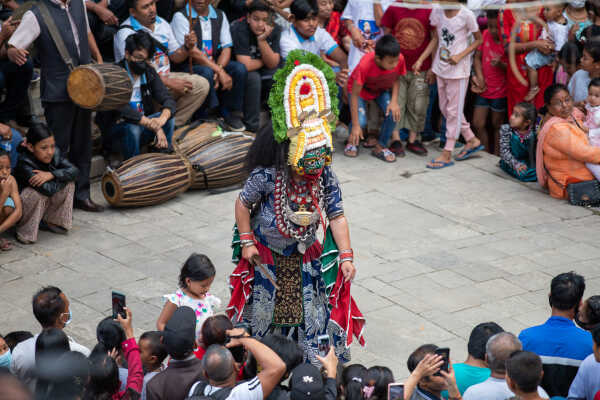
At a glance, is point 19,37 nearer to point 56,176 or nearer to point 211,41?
point 56,176

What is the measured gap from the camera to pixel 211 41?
937 centimetres

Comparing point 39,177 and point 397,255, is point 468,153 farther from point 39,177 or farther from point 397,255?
point 39,177

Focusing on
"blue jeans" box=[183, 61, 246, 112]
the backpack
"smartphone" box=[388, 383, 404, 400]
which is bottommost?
"smartphone" box=[388, 383, 404, 400]

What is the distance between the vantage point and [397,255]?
740 centimetres

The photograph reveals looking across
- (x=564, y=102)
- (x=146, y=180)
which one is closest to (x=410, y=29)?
(x=564, y=102)

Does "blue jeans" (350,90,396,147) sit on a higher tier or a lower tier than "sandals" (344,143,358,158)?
higher

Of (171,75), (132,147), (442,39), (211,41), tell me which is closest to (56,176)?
(132,147)

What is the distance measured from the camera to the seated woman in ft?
28.1

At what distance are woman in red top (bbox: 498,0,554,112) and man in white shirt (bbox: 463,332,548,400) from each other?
20.4 feet

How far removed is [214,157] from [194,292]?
368 centimetres

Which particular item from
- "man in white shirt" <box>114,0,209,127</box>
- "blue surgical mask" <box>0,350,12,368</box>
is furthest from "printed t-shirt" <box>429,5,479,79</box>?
"blue surgical mask" <box>0,350,12,368</box>

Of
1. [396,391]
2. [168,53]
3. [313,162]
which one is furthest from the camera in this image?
[168,53]

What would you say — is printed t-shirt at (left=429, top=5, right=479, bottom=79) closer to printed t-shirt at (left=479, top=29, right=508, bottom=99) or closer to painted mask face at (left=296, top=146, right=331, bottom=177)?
printed t-shirt at (left=479, top=29, right=508, bottom=99)

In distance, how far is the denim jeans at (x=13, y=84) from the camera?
8008mm
